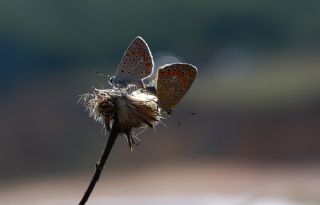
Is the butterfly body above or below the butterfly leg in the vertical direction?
above

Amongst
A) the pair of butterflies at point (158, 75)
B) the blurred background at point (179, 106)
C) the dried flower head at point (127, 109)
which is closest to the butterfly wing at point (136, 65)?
the pair of butterflies at point (158, 75)

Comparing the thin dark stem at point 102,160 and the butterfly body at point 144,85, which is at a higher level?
the butterfly body at point 144,85

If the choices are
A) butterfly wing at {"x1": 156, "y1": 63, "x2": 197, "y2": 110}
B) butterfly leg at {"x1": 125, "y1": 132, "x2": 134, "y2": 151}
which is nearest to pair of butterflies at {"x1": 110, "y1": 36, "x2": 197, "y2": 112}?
butterfly wing at {"x1": 156, "y1": 63, "x2": 197, "y2": 110}

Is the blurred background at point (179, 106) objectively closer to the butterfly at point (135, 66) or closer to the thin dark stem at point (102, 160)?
the butterfly at point (135, 66)

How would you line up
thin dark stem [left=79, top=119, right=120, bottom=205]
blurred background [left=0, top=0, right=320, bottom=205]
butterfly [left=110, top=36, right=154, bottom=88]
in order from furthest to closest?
1. blurred background [left=0, top=0, right=320, bottom=205]
2. butterfly [left=110, top=36, right=154, bottom=88]
3. thin dark stem [left=79, top=119, right=120, bottom=205]

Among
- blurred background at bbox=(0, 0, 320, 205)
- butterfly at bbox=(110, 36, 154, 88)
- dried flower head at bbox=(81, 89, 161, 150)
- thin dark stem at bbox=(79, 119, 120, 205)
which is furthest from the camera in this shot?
blurred background at bbox=(0, 0, 320, 205)

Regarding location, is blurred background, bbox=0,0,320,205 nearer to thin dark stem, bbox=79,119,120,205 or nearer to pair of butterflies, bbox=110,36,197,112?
pair of butterflies, bbox=110,36,197,112
